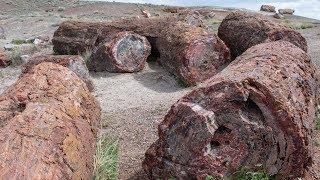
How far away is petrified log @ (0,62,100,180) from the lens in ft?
11.8

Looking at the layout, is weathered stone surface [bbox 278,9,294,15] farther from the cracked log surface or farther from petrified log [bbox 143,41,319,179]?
petrified log [bbox 143,41,319,179]

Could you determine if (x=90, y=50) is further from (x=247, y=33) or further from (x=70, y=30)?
(x=247, y=33)

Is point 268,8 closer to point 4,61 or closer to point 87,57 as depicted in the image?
point 4,61

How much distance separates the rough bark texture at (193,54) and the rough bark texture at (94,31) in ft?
4.11

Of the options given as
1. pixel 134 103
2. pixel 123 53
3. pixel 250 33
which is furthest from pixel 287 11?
pixel 134 103

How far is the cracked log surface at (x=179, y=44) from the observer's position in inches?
364

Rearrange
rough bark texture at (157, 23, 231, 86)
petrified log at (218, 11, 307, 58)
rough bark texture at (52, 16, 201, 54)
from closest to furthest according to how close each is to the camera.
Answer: rough bark texture at (157, 23, 231, 86), petrified log at (218, 11, 307, 58), rough bark texture at (52, 16, 201, 54)

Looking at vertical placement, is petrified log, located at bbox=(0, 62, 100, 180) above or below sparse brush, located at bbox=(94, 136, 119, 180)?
above

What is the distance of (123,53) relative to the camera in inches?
412

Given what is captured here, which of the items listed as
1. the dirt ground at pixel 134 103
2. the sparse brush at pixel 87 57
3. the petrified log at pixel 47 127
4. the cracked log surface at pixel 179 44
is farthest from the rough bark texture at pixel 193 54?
the petrified log at pixel 47 127

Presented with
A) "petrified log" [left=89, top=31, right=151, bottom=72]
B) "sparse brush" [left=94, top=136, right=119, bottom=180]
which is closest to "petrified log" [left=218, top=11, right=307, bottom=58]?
"petrified log" [left=89, top=31, right=151, bottom=72]

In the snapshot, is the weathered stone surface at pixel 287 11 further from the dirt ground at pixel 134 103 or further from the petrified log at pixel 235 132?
the petrified log at pixel 235 132

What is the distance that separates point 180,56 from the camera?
30.4 ft

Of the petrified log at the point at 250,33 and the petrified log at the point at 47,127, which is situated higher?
the petrified log at the point at 47,127
